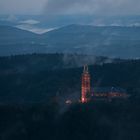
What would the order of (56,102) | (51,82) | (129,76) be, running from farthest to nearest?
(51,82)
(129,76)
(56,102)

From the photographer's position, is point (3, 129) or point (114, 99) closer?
point (3, 129)

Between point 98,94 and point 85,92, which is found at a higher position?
point 85,92

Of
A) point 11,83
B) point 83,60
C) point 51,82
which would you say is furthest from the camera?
point 83,60

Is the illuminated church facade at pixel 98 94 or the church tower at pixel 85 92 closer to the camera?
the church tower at pixel 85 92

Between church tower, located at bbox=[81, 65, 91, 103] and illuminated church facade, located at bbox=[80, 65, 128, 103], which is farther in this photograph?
illuminated church facade, located at bbox=[80, 65, 128, 103]

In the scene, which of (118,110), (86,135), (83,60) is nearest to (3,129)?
(86,135)

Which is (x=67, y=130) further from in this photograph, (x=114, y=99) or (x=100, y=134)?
(x=114, y=99)

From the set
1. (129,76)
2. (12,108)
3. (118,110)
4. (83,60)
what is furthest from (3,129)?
(83,60)

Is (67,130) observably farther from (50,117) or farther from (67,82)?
(67,82)

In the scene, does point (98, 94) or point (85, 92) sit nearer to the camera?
point (85, 92)
